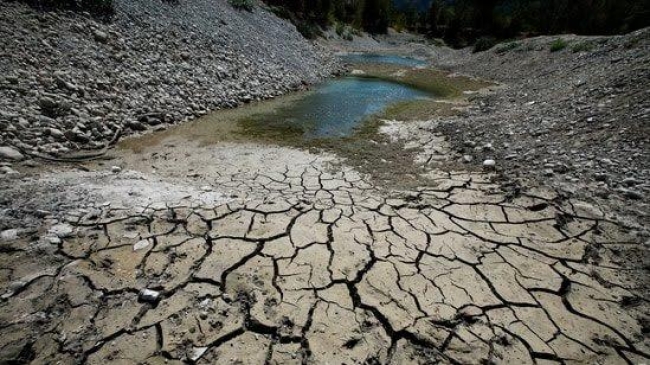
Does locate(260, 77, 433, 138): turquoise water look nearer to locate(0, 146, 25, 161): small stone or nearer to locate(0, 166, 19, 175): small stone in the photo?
locate(0, 146, 25, 161): small stone

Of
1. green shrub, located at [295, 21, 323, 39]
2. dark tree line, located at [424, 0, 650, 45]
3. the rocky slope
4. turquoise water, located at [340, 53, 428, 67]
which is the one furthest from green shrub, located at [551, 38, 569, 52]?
dark tree line, located at [424, 0, 650, 45]

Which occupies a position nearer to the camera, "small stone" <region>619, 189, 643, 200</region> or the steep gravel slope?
"small stone" <region>619, 189, 643, 200</region>

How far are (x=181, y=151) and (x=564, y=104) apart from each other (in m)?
6.51

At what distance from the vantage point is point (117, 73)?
556 cm

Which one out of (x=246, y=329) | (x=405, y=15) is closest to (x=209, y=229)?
(x=246, y=329)

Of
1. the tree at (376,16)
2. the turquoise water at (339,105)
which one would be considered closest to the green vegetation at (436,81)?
the turquoise water at (339,105)

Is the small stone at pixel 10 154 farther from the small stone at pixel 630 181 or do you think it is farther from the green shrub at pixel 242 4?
the green shrub at pixel 242 4

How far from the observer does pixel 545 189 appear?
3.10 m

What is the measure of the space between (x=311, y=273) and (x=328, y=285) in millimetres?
175

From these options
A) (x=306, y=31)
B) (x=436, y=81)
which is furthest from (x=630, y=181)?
(x=306, y=31)

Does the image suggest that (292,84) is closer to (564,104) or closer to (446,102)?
(446,102)

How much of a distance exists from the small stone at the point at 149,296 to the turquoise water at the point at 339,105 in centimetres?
393

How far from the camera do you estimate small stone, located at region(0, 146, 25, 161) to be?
10.9 feet

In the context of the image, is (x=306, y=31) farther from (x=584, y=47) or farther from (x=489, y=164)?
(x=489, y=164)
